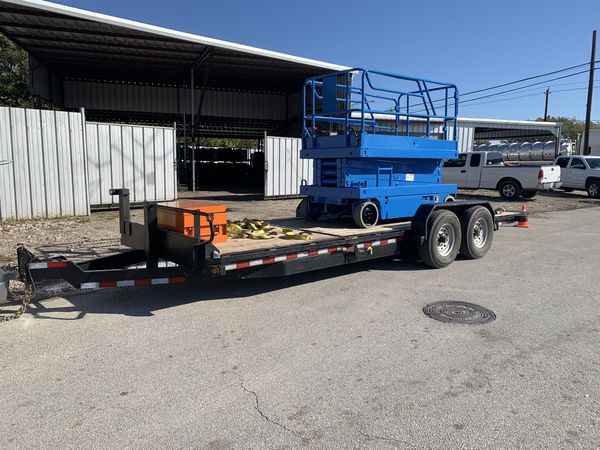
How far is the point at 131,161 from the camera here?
47.8 ft

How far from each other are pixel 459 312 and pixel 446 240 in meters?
2.57

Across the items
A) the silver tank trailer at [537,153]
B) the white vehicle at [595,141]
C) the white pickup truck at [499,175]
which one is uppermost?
the white vehicle at [595,141]

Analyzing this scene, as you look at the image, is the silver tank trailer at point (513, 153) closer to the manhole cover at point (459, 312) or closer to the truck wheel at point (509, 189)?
the truck wheel at point (509, 189)

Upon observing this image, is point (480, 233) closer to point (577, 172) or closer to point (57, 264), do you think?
point (57, 264)

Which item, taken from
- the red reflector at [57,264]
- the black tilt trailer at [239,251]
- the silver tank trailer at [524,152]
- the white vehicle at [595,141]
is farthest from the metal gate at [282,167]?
the white vehicle at [595,141]

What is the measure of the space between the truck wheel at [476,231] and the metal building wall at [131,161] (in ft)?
31.6

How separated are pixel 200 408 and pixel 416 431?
4.99ft

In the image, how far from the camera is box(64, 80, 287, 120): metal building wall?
90.7 ft

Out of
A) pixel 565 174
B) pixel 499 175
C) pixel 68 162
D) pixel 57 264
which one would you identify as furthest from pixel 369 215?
pixel 565 174

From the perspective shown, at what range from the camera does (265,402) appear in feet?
11.5

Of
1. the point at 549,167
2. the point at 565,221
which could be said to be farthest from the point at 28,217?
the point at 549,167

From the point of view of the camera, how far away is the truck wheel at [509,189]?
19.9 metres

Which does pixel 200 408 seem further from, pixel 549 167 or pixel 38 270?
pixel 549 167

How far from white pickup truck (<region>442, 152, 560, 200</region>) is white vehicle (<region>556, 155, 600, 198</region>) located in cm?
337
